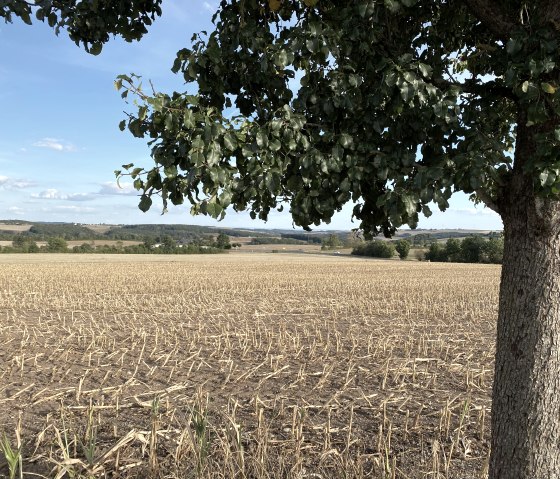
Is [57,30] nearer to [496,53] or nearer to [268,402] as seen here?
[496,53]

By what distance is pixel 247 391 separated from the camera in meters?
7.73

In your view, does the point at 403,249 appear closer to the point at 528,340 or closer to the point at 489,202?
the point at 489,202

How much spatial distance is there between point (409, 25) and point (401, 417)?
4964 millimetres

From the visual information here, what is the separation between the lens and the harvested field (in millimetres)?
5020

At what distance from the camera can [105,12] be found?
14.9ft

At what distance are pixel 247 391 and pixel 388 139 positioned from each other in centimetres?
538

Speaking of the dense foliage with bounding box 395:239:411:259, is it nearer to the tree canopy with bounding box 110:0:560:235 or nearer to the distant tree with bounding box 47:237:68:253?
the distant tree with bounding box 47:237:68:253

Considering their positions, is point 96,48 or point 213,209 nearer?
Result: point 213,209

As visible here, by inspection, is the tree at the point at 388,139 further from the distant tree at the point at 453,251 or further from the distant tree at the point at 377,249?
the distant tree at the point at 377,249

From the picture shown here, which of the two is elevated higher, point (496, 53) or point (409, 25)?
point (409, 25)

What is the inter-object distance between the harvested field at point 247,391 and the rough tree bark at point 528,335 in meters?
0.95

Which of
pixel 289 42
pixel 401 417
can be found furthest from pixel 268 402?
pixel 289 42

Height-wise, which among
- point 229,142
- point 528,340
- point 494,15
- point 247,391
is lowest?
point 247,391

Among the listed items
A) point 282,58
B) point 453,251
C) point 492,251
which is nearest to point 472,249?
point 453,251
